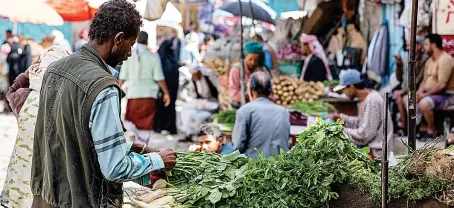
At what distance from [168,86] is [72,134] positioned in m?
9.90

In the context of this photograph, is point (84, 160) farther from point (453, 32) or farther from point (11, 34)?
point (11, 34)

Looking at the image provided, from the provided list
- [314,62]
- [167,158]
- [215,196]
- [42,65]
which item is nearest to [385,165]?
[215,196]

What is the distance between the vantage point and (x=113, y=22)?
10.7 ft

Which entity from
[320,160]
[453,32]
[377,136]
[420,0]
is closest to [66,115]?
[320,160]

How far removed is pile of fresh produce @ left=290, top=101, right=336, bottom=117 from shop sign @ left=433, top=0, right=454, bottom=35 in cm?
168

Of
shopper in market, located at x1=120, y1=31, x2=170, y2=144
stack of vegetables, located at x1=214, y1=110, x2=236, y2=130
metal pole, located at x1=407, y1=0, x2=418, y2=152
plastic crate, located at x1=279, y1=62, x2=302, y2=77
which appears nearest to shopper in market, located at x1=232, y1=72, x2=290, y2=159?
metal pole, located at x1=407, y1=0, x2=418, y2=152

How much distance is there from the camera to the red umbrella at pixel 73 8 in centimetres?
1038

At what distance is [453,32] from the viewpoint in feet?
27.2

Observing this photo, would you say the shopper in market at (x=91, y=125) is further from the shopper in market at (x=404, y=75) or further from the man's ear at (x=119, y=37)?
the shopper in market at (x=404, y=75)

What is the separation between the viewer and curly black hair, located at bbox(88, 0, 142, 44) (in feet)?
10.7

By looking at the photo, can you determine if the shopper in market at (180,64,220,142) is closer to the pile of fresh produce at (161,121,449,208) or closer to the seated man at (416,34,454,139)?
the seated man at (416,34,454,139)

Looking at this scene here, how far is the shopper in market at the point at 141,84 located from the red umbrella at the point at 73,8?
0.93 metres

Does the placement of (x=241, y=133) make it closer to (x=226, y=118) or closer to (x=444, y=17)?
(x=226, y=118)

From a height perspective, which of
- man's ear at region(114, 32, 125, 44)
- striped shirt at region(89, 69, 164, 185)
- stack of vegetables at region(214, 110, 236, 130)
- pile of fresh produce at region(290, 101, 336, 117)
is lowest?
stack of vegetables at region(214, 110, 236, 130)
